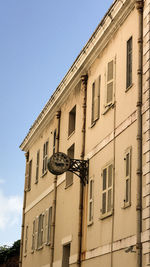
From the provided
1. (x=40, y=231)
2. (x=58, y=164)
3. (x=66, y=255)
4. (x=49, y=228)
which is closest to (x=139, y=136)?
(x=58, y=164)

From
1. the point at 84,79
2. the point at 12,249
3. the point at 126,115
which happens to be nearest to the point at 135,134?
the point at 126,115

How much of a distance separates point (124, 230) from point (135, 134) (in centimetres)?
266

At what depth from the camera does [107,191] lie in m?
19.5

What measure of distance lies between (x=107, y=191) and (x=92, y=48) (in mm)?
5576

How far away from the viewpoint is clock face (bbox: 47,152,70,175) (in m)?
21.7

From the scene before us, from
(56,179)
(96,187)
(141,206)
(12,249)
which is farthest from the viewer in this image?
(12,249)

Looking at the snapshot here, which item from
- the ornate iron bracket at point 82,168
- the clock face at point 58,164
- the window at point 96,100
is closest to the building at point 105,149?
the window at point 96,100

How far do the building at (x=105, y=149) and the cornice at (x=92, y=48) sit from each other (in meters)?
0.04

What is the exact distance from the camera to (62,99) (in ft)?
89.9

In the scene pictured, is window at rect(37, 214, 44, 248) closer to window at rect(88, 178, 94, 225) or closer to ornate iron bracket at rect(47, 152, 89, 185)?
ornate iron bracket at rect(47, 152, 89, 185)

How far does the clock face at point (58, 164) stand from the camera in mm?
21672

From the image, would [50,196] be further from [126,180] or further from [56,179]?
[126,180]

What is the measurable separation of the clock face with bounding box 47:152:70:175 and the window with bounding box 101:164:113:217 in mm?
2140

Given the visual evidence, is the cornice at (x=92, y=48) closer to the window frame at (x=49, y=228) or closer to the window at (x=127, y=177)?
the window at (x=127, y=177)
